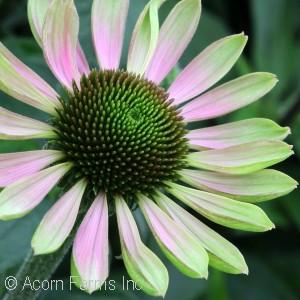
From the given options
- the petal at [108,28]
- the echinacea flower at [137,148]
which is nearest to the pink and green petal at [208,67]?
the echinacea flower at [137,148]

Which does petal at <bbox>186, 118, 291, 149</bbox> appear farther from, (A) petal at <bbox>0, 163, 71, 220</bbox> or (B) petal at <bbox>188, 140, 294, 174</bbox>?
(A) petal at <bbox>0, 163, 71, 220</bbox>

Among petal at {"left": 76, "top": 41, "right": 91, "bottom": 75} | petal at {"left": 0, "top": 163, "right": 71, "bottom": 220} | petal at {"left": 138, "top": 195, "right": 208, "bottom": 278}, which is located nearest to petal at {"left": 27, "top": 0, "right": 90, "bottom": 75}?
petal at {"left": 76, "top": 41, "right": 91, "bottom": 75}

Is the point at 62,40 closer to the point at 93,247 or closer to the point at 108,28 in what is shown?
the point at 108,28

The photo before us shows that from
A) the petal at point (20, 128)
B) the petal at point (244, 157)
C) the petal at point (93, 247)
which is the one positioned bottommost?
the petal at point (93, 247)

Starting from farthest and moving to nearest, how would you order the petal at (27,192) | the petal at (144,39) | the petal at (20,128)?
the petal at (144,39) < the petal at (20,128) < the petal at (27,192)

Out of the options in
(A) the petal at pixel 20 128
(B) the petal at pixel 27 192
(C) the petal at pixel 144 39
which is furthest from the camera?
(C) the petal at pixel 144 39

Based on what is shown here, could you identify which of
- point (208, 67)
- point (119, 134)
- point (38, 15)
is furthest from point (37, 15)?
point (208, 67)

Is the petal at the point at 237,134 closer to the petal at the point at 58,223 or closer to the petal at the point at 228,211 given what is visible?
the petal at the point at 228,211
